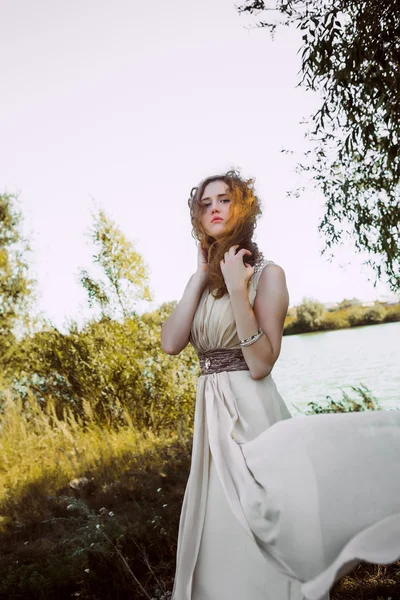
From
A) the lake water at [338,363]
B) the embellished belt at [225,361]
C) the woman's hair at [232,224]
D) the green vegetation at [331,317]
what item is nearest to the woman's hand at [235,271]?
the woman's hair at [232,224]

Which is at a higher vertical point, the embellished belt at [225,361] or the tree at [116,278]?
the tree at [116,278]

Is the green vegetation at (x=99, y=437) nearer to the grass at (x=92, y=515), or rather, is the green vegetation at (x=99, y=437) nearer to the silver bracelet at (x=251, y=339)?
the grass at (x=92, y=515)

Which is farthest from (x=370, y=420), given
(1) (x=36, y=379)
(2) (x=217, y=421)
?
(1) (x=36, y=379)

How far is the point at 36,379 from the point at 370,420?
21.7 ft

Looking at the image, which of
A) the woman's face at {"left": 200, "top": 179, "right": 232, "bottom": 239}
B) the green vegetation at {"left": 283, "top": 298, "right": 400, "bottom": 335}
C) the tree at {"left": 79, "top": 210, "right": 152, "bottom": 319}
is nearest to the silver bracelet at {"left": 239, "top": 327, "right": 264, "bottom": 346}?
the woman's face at {"left": 200, "top": 179, "right": 232, "bottom": 239}

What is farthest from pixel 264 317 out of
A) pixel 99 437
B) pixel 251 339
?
pixel 99 437

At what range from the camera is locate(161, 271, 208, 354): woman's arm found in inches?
77.2

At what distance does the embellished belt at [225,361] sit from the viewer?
192 cm

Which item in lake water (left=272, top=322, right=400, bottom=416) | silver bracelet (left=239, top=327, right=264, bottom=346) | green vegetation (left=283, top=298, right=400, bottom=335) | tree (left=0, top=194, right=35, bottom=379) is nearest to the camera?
silver bracelet (left=239, top=327, right=264, bottom=346)

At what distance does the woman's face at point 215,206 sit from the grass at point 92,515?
65.3 inches

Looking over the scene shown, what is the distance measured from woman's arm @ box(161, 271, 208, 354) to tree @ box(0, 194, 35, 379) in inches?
251

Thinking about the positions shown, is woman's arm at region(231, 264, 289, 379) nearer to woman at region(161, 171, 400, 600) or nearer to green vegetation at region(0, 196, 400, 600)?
woman at region(161, 171, 400, 600)

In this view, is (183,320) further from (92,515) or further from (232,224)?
(92,515)

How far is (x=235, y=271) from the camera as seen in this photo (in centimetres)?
183
